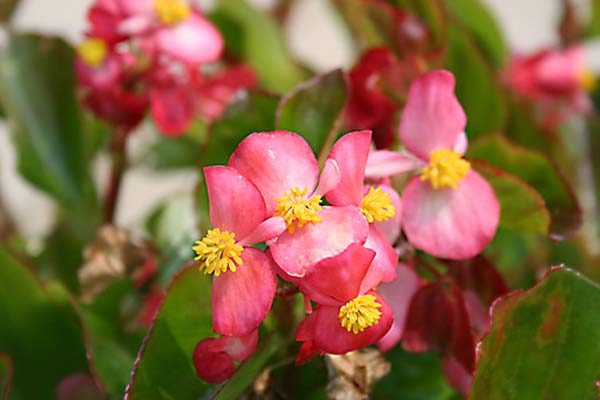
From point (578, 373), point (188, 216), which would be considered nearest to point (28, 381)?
point (188, 216)

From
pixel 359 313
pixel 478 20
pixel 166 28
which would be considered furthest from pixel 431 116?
pixel 478 20

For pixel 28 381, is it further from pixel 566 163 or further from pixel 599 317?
pixel 566 163

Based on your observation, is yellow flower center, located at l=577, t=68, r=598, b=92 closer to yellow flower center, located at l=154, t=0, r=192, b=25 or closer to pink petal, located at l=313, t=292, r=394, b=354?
yellow flower center, located at l=154, t=0, r=192, b=25

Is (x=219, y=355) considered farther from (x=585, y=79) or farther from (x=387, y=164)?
(x=585, y=79)

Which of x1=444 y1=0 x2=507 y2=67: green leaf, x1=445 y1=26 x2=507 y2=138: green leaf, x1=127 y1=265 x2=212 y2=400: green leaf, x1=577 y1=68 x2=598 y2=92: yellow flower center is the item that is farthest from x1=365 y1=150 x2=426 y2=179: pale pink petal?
x1=577 y1=68 x2=598 y2=92: yellow flower center

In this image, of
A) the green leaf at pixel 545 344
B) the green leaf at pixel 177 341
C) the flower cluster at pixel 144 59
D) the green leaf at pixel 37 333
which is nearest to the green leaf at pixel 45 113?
the flower cluster at pixel 144 59
